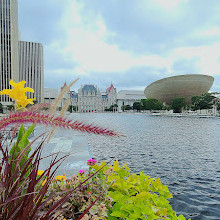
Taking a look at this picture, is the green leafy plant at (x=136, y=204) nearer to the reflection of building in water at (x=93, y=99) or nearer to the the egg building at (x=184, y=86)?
the the egg building at (x=184, y=86)

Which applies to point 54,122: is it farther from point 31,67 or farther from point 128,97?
point 128,97

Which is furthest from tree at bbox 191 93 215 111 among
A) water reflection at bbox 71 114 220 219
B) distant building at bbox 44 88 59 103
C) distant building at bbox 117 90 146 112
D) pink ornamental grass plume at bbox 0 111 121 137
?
distant building at bbox 117 90 146 112

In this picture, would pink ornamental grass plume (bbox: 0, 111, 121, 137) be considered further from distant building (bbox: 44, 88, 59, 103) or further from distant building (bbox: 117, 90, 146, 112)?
distant building (bbox: 117, 90, 146, 112)

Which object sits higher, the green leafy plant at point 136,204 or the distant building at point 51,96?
the distant building at point 51,96

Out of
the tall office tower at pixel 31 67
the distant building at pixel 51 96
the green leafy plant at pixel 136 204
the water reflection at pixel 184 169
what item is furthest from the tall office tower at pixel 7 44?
the green leafy plant at pixel 136 204

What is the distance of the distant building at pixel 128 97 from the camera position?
133 m

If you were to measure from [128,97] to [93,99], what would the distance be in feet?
→ 96.8

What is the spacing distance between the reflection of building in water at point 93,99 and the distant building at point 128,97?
185 inches

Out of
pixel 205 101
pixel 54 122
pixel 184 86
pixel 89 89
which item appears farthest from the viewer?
pixel 89 89

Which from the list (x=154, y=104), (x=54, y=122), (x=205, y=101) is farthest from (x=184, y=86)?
(x=54, y=122)

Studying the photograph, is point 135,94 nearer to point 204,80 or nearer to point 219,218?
point 204,80

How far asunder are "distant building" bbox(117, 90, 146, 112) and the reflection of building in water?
4.71 meters

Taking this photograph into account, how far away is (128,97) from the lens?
14238 centimetres

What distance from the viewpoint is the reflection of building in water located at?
120 meters
